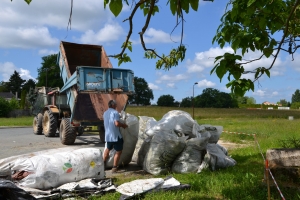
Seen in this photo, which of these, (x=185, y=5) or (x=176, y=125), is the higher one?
(x=185, y=5)

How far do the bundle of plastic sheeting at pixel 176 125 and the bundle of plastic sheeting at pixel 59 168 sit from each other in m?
1.26

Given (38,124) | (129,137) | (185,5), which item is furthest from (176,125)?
(38,124)

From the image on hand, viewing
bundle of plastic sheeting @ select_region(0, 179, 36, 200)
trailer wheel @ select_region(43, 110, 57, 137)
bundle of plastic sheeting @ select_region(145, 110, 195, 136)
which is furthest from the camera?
trailer wheel @ select_region(43, 110, 57, 137)

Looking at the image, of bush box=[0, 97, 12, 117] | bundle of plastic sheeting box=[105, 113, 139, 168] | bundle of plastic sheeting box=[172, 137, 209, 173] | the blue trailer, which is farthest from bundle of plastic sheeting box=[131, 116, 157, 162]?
bush box=[0, 97, 12, 117]

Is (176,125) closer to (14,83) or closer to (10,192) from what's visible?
(10,192)

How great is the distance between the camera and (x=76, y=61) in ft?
41.3

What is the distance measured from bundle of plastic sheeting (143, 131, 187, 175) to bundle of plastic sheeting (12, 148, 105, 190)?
984 millimetres

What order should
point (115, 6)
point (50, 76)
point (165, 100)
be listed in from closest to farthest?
1. point (115, 6)
2. point (50, 76)
3. point (165, 100)

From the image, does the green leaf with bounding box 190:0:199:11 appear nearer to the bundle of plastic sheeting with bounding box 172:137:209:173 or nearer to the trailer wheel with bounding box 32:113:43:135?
the bundle of plastic sheeting with bounding box 172:137:209:173

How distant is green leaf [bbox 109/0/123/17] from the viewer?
7.53 ft

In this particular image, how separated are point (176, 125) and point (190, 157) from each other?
69 centimetres

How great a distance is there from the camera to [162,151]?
6.30 metres

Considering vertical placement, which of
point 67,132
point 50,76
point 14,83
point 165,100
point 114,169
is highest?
point 14,83

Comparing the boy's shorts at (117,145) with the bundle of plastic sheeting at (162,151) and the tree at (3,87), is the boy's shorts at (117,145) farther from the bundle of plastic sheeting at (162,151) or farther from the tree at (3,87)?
the tree at (3,87)
